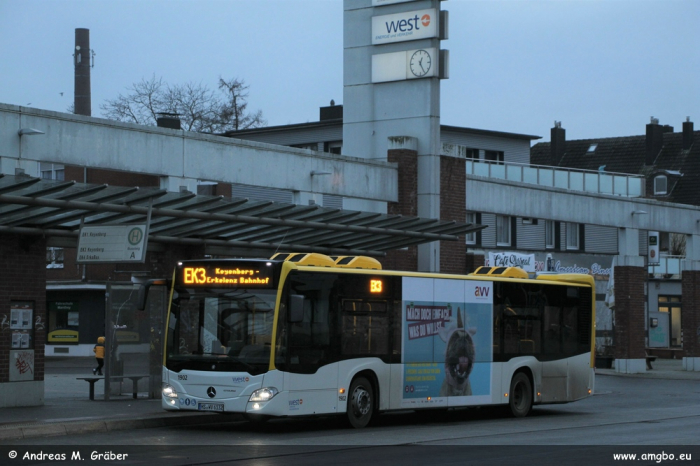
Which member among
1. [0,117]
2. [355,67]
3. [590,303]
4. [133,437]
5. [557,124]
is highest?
[557,124]

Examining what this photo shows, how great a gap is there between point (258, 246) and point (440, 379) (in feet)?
19.5

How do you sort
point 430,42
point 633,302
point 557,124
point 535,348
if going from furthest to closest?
point 557,124
point 633,302
point 430,42
point 535,348

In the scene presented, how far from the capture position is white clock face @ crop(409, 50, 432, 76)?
29.8m

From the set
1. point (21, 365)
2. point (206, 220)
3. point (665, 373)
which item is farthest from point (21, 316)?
point (665, 373)

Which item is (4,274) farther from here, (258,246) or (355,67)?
(355,67)

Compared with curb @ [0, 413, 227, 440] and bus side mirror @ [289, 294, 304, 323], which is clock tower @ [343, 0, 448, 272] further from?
bus side mirror @ [289, 294, 304, 323]

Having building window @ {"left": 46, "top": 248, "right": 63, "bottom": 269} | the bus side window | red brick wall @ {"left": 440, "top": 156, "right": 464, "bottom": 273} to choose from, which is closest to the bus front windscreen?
the bus side window

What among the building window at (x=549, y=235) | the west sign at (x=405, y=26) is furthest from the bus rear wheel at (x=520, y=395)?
the building window at (x=549, y=235)

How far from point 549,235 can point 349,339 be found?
38.2 metres

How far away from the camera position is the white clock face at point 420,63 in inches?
1174

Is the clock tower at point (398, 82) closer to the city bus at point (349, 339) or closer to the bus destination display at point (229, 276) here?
the city bus at point (349, 339)

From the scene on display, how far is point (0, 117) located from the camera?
20.2m

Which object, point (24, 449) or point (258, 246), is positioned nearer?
point (24, 449)

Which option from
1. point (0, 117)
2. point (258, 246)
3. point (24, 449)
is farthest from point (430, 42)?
point (24, 449)
